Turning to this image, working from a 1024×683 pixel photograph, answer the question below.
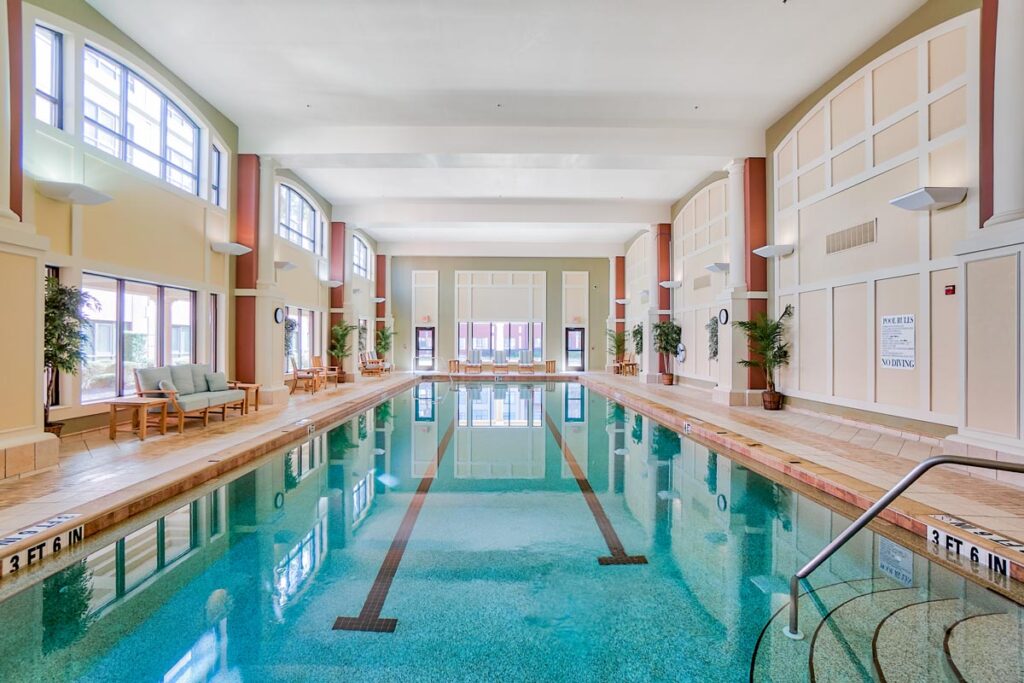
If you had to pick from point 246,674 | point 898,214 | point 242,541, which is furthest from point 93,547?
point 898,214

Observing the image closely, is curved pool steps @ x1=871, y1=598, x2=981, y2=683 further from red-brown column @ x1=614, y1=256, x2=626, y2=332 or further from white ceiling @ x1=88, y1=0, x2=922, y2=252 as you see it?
red-brown column @ x1=614, y1=256, x2=626, y2=332

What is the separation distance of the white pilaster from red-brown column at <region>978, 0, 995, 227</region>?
26cm

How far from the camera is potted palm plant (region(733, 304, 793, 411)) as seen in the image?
8180 millimetres

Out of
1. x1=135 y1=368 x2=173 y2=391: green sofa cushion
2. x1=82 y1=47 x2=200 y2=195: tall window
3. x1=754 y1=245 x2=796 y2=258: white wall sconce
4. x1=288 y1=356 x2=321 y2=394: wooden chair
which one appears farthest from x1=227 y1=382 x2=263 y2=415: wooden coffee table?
x1=754 y1=245 x2=796 y2=258: white wall sconce

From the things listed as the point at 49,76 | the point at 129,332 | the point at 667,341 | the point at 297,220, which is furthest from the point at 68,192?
the point at 667,341

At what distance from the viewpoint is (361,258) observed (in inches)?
663

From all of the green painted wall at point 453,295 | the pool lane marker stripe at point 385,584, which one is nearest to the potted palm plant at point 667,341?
the green painted wall at point 453,295

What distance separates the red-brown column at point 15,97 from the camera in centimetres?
438

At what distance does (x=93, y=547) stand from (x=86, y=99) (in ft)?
18.6

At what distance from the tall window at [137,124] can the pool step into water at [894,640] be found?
818 centimetres

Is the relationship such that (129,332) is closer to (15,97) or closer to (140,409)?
(140,409)

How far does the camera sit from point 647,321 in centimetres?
1422

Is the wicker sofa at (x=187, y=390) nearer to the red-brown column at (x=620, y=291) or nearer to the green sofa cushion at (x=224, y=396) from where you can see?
the green sofa cushion at (x=224, y=396)

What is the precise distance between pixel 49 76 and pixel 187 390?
399 cm
